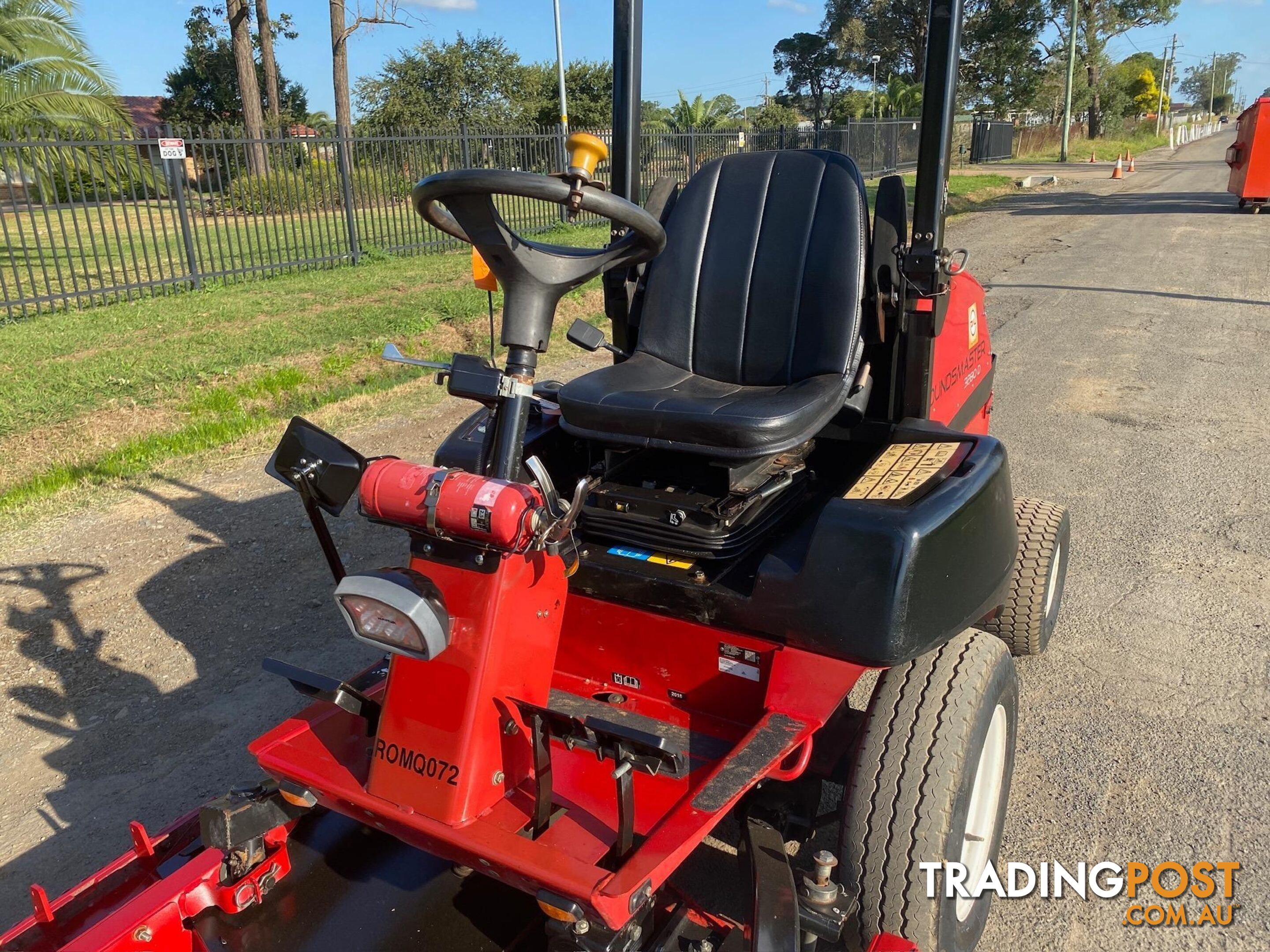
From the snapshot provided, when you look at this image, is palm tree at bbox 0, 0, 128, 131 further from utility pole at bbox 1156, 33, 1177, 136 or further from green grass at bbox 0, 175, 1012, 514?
utility pole at bbox 1156, 33, 1177, 136

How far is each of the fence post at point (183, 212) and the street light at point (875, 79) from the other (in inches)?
1395

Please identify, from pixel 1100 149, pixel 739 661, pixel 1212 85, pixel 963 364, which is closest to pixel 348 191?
pixel 963 364

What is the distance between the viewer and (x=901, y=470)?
231 centimetres

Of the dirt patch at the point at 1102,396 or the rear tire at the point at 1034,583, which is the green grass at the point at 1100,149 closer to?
the dirt patch at the point at 1102,396

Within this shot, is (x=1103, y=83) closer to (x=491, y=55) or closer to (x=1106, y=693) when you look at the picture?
(x=491, y=55)

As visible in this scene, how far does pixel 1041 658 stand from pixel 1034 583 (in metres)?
0.40

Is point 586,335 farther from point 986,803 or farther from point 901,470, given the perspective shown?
point 986,803

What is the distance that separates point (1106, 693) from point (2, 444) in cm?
537

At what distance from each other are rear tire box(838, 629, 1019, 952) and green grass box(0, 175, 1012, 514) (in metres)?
4.25

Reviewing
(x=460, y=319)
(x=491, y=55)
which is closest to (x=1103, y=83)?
(x=491, y=55)

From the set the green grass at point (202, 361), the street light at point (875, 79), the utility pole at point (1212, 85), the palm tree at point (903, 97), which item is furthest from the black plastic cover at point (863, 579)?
the utility pole at point (1212, 85)

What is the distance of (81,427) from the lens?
5.46 m

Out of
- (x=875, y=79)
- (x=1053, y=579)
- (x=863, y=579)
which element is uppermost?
(x=875, y=79)

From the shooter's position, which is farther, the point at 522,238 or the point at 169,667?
the point at 169,667
